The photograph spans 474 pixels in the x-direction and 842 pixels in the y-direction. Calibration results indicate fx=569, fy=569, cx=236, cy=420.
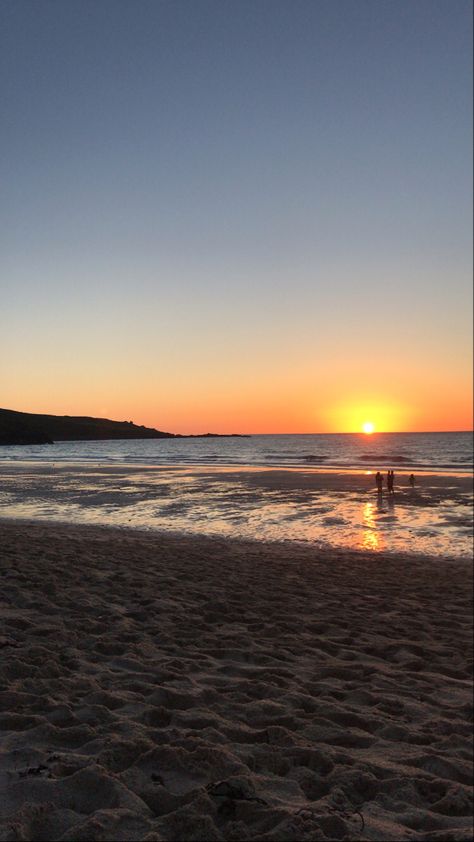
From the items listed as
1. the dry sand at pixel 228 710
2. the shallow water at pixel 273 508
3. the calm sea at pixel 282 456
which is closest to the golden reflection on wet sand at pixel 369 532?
the shallow water at pixel 273 508

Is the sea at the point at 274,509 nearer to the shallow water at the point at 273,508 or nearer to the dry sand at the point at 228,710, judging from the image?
the shallow water at the point at 273,508

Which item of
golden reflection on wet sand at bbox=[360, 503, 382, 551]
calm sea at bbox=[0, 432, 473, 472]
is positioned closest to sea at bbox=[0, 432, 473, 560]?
golden reflection on wet sand at bbox=[360, 503, 382, 551]

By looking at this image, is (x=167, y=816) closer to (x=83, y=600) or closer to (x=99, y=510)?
(x=83, y=600)

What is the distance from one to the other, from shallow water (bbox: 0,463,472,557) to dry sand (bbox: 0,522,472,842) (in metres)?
6.61

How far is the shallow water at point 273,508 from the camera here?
16.4 meters

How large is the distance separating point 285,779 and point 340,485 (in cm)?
2934

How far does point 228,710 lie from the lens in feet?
15.6

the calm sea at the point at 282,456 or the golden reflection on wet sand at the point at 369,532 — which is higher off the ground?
the calm sea at the point at 282,456

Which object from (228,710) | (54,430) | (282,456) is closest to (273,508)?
(228,710)

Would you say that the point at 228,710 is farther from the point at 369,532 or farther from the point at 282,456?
the point at 282,456

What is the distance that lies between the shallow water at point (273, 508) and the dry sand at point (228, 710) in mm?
6610

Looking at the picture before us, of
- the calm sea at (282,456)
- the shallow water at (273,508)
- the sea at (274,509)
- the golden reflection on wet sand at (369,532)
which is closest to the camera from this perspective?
the golden reflection on wet sand at (369,532)

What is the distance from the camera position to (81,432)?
15650cm

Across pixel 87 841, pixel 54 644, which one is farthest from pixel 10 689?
pixel 87 841
